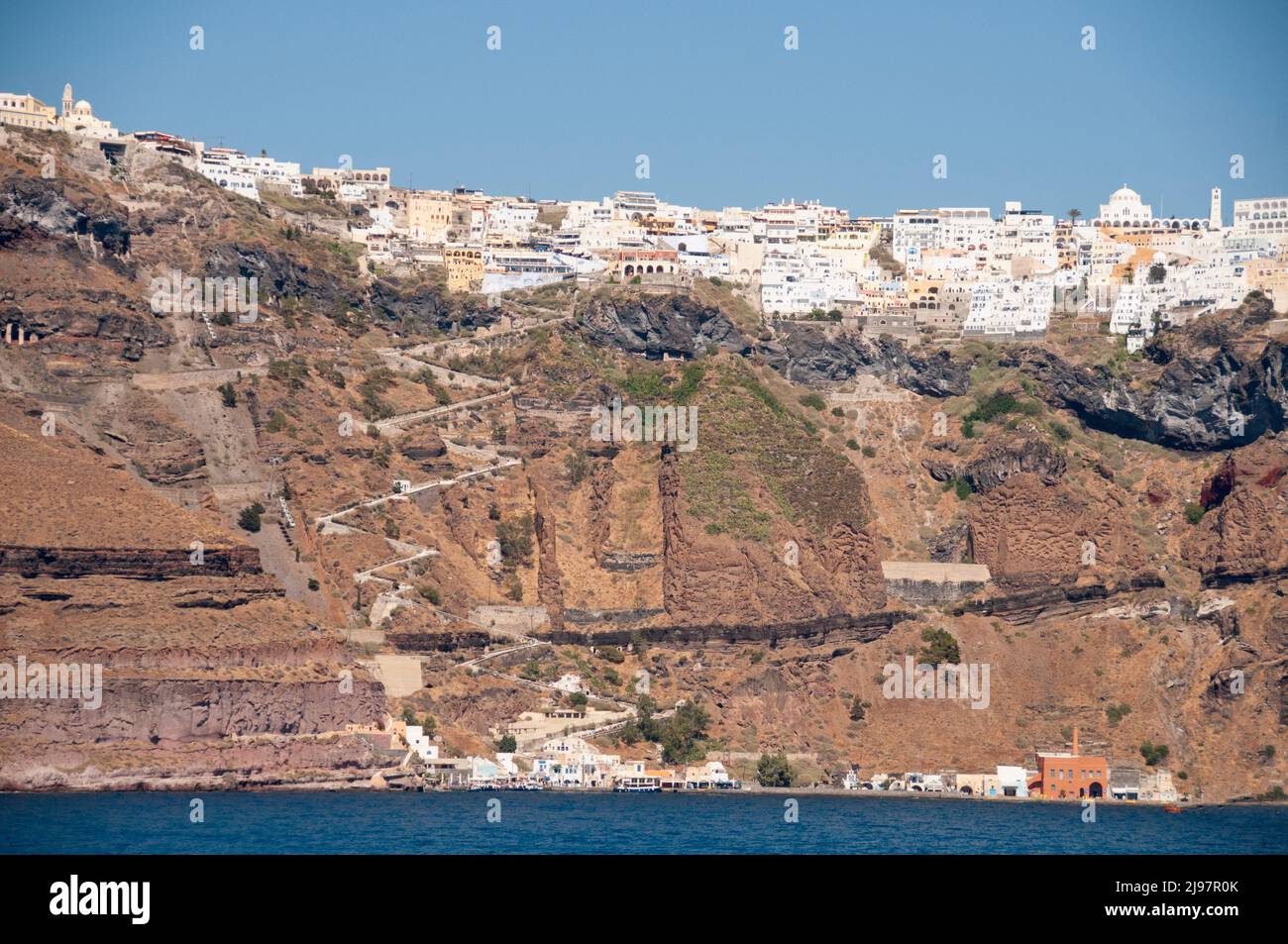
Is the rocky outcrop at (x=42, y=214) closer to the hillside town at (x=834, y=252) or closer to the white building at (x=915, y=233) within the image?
the hillside town at (x=834, y=252)

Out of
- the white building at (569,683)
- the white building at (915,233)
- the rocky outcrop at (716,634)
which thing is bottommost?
the white building at (569,683)

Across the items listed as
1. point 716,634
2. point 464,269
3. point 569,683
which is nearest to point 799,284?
point 464,269

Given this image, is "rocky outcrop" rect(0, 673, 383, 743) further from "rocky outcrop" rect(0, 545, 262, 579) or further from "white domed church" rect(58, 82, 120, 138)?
"white domed church" rect(58, 82, 120, 138)

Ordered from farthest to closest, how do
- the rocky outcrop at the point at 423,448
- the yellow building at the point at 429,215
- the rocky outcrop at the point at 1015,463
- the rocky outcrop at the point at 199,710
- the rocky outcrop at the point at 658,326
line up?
the yellow building at the point at 429,215
the rocky outcrop at the point at 658,326
the rocky outcrop at the point at 1015,463
the rocky outcrop at the point at 423,448
the rocky outcrop at the point at 199,710

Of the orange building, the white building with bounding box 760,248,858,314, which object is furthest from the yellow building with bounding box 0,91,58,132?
the orange building

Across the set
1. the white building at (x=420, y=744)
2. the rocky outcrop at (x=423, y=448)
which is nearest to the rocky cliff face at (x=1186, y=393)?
the rocky outcrop at (x=423, y=448)

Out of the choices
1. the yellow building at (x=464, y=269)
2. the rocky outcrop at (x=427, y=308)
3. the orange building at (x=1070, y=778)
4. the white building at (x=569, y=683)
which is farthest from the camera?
the yellow building at (x=464, y=269)

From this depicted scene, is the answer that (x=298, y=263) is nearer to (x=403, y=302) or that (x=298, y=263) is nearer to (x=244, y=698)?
(x=403, y=302)
